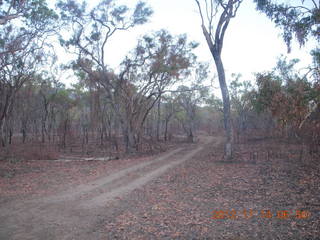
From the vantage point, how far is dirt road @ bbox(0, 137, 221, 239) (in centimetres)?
474

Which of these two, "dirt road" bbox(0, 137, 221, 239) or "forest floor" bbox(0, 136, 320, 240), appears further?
"dirt road" bbox(0, 137, 221, 239)

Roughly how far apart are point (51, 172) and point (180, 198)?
7522 millimetres

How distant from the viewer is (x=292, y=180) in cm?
805

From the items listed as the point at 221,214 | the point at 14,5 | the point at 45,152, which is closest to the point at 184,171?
the point at 221,214

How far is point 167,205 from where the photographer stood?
628 centimetres
